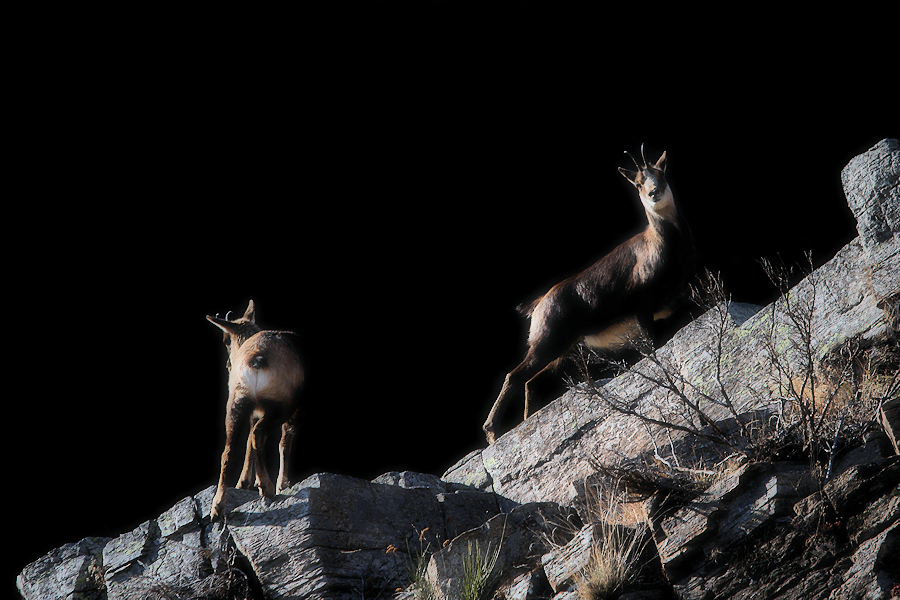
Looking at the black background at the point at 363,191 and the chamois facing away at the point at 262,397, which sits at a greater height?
the black background at the point at 363,191

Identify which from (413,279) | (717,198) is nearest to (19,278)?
(413,279)

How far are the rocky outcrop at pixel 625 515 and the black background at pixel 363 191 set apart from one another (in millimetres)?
5348

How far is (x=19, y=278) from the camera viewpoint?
39.2ft

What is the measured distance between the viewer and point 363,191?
506 inches

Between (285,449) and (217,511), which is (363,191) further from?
(217,511)

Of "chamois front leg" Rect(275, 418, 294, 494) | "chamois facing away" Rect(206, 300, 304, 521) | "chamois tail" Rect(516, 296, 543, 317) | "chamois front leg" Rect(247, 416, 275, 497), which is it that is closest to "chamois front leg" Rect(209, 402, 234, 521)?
"chamois facing away" Rect(206, 300, 304, 521)

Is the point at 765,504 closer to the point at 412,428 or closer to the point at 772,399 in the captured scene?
the point at 772,399

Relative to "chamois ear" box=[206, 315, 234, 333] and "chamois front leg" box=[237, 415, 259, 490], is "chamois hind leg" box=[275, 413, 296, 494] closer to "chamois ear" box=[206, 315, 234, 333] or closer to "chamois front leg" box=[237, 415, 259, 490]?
"chamois front leg" box=[237, 415, 259, 490]

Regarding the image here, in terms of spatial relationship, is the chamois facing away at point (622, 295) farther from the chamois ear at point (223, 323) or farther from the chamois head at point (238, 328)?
the chamois ear at point (223, 323)

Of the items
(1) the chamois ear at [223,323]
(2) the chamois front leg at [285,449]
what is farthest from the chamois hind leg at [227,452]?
(1) the chamois ear at [223,323]

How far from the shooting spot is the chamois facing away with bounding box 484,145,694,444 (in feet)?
29.3

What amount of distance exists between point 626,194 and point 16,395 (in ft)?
30.6

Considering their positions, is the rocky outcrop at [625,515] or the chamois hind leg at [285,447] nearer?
the rocky outcrop at [625,515]

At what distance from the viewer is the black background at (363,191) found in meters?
11.4
